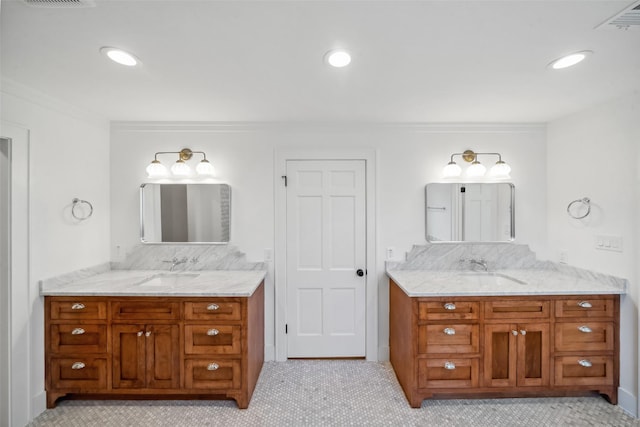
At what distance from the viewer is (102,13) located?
122cm

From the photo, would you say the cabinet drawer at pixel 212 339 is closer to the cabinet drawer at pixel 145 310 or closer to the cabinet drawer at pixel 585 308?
the cabinet drawer at pixel 145 310

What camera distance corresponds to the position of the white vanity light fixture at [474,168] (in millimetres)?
2705

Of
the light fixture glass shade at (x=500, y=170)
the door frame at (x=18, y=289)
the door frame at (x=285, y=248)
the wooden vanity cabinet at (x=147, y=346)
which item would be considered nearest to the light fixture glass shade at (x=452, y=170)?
the light fixture glass shade at (x=500, y=170)

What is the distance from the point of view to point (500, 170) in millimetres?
2711

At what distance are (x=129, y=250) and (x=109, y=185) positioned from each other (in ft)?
2.15

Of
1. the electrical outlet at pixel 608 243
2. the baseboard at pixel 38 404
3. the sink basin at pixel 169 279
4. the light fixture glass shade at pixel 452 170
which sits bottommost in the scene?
the baseboard at pixel 38 404

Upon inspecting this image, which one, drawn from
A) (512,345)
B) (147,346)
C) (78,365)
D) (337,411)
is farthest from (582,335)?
(78,365)

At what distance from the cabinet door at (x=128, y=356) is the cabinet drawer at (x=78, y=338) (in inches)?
3.8

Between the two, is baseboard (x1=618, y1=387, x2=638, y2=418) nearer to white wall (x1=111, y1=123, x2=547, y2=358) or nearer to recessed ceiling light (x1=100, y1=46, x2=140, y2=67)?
white wall (x1=111, y1=123, x2=547, y2=358)

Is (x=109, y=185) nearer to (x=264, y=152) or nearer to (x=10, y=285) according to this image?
(x=10, y=285)

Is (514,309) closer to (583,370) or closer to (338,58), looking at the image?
(583,370)

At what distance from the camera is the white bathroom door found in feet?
9.16

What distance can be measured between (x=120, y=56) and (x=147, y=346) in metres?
1.91

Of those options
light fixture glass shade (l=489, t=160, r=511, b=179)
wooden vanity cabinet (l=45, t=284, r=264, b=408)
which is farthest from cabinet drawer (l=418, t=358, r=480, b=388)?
light fixture glass shade (l=489, t=160, r=511, b=179)
